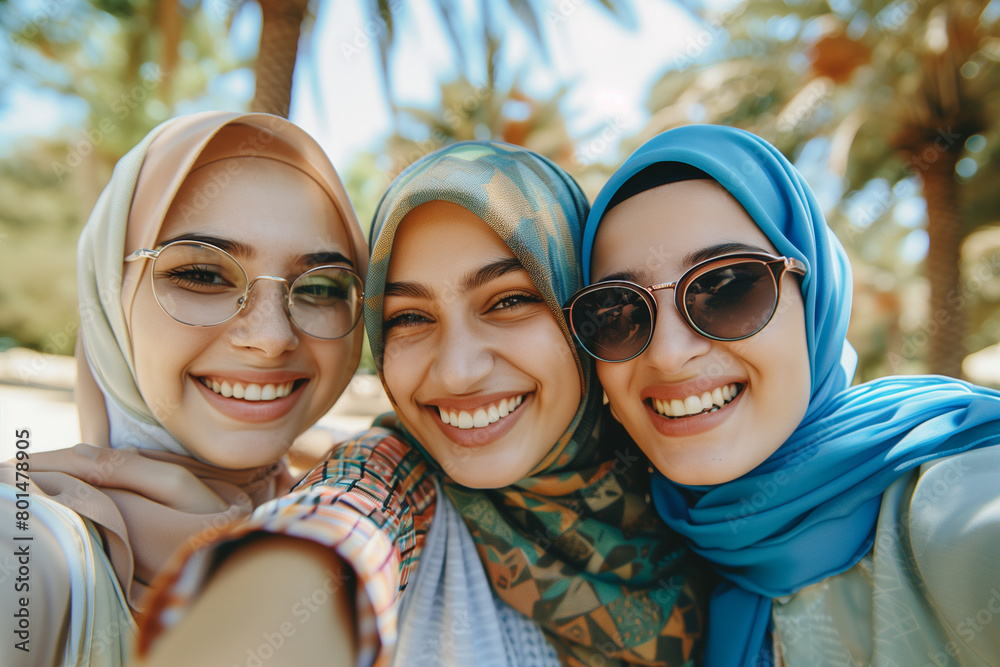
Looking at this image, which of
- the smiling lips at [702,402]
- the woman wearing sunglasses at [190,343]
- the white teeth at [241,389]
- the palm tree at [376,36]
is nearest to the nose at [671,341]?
the smiling lips at [702,402]

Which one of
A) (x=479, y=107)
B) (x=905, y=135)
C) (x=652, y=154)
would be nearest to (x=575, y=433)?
(x=652, y=154)

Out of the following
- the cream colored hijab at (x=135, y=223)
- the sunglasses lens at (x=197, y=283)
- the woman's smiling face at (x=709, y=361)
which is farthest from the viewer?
the cream colored hijab at (x=135, y=223)

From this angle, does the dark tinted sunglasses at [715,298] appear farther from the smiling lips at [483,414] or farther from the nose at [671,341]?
the smiling lips at [483,414]

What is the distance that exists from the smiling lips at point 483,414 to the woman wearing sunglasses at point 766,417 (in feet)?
1.07

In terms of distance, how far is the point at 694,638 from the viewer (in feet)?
6.13

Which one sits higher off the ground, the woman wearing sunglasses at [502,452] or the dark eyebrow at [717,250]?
the dark eyebrow at [717,250]

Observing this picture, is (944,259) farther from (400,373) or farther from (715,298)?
(400,373)

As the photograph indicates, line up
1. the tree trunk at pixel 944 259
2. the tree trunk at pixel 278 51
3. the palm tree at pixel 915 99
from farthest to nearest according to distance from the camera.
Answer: the tree trunk at pixel 944 259 → the palm tree at pixel 915 99 → the tree trunk at pixel 278 51

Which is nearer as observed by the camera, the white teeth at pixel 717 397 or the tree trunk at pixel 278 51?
the white teeth at pixel 717 397

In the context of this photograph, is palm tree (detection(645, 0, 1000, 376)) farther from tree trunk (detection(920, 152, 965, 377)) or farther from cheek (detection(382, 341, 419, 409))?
cheek (detection(382, 341, 419, 409))

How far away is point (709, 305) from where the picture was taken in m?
1.59

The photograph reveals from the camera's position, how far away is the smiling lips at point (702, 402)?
1.66 metres

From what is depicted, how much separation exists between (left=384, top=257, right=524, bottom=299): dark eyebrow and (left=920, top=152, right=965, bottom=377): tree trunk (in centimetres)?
970

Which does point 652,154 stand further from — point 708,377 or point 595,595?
point 595,595
